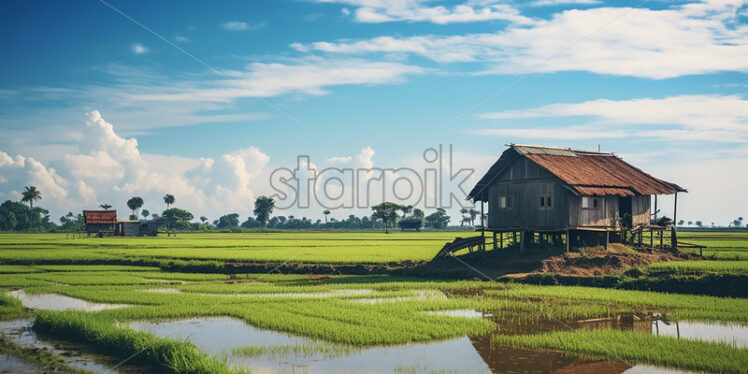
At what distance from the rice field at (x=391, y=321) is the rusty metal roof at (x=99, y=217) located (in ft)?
171

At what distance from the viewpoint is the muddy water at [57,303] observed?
19.2m

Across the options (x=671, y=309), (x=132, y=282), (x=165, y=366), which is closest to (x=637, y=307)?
(x=671, y=309)

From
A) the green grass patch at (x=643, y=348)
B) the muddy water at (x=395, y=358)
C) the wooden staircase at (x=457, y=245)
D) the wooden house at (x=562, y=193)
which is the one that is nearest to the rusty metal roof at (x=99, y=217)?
the wooden house at (x=562, y=193)

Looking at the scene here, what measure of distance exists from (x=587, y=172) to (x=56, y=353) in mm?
25966

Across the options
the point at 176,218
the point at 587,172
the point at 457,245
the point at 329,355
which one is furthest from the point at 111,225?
the point at 329,355

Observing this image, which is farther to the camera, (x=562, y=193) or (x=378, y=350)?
(x=562, y=193)

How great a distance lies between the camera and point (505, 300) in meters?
20.5

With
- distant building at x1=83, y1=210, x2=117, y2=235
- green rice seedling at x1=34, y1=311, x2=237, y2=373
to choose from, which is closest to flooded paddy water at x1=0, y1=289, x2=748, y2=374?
green rice seedling at x1=34, y1=311, x2=237, y2=373

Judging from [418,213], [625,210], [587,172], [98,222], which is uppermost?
[587,172]

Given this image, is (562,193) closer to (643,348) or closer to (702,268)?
(702,268)

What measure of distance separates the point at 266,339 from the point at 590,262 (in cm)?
1771

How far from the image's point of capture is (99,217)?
76688 mm

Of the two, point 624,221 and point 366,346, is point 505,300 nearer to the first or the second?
point 366,346

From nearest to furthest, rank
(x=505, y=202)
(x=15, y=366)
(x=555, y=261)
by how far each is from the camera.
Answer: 1. (x=15, y=366)
2. (x=555, y=261)
3. (x=505, y=202)
